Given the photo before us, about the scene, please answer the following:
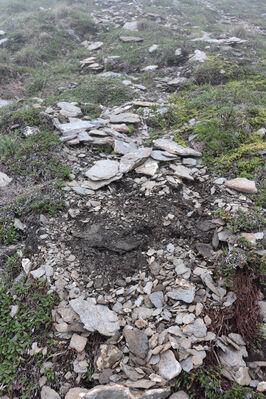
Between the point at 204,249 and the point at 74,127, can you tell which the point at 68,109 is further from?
the point at 204,249

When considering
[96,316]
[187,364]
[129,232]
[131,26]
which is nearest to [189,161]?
[129,232]

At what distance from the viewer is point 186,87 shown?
26.1ft

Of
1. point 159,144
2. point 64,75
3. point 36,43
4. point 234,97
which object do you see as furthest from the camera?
point 36,43

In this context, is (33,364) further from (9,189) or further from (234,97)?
(234,97)

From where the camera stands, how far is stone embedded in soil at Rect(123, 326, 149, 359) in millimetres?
2576

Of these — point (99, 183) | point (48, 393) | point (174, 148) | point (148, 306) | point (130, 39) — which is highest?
point (130, 39)

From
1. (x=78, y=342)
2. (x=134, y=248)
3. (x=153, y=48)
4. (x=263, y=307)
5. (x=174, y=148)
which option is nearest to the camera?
(x=78, y=342)

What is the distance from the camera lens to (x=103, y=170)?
15.3 ft

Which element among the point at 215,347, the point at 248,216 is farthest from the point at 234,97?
the point at 215,347

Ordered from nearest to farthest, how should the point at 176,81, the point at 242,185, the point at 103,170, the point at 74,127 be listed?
the point at 242,185 → the point at 103,170 → the point at 74,127 → the point at 176,81

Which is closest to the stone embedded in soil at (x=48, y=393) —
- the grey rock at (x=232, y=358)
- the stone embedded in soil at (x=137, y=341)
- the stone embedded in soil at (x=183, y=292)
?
the stone embedded in soil at (x=137, y=341)

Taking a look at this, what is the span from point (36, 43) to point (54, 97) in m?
6.05

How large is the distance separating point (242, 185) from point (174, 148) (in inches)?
58.7

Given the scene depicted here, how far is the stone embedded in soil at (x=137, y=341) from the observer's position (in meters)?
2.58
